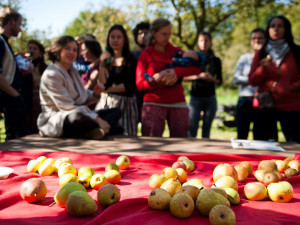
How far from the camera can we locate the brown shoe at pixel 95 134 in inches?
135

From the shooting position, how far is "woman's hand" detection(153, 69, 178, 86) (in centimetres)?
338

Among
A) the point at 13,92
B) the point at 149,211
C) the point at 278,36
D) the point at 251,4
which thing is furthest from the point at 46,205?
the point at 251,4

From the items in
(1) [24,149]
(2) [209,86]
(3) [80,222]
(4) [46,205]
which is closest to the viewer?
(3) [80,222]

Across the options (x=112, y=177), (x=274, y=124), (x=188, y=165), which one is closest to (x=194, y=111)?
(x=274, y=124)


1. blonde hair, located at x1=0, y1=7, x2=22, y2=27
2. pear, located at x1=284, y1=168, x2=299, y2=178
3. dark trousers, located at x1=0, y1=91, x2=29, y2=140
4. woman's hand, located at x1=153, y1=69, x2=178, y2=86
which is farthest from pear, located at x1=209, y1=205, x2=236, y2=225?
blonde hair, located at x1=0, y1=7, x2=22, y2=27

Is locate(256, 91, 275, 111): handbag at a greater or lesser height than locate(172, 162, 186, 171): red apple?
greater

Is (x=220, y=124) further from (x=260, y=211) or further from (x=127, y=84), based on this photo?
(x=260, y=211)

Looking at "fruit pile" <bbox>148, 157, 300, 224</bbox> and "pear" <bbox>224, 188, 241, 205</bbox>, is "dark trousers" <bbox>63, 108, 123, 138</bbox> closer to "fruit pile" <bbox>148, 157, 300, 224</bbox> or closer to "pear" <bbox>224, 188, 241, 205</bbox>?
"fruit pile" <bbox>148, 157, 300, 224</bbox>

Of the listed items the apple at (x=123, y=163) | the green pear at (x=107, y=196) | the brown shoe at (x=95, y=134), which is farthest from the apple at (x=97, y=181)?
the brown shoe at (x=95, y=134)

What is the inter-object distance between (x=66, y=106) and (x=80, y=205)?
7.48ft

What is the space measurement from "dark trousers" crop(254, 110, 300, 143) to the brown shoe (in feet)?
6.49

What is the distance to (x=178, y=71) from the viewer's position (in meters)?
3.50

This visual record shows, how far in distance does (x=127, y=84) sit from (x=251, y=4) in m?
8.57

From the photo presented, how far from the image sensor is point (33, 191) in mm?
1548
